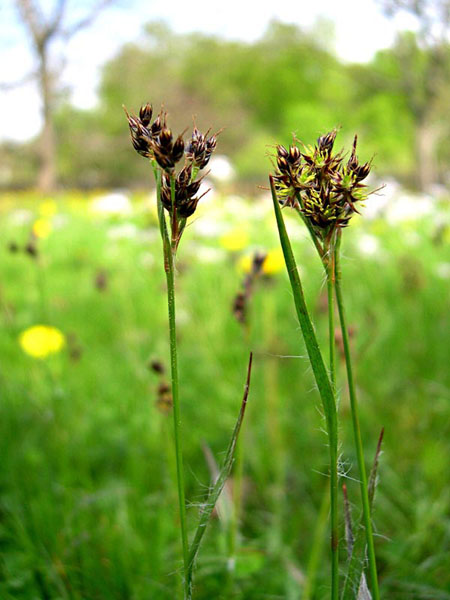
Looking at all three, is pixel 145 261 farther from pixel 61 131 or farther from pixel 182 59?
pixel 182 59

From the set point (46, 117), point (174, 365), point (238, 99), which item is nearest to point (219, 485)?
point (174, 365)

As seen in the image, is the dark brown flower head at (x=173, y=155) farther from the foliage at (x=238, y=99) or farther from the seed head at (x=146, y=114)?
the foliage at (x=238, y=99)

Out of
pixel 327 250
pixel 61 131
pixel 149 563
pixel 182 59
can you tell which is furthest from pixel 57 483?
pixel 182 59

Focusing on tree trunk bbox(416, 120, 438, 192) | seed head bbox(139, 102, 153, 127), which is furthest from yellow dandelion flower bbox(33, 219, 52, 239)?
tree trunk bbox(416, 120, 438, 192)

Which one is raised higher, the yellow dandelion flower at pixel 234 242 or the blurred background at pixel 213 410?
the yellow dandelion flower at pixel 234 242

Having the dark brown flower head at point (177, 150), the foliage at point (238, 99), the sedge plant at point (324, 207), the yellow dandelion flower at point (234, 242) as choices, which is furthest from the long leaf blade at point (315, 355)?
the foliage at point (238, 99)

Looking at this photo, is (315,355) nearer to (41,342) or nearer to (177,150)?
(177,150)
